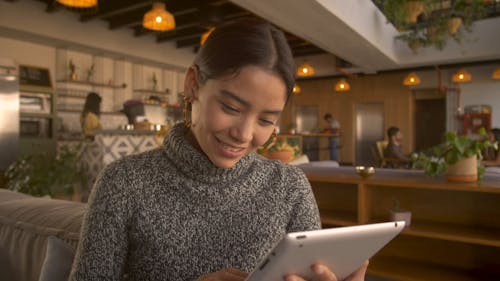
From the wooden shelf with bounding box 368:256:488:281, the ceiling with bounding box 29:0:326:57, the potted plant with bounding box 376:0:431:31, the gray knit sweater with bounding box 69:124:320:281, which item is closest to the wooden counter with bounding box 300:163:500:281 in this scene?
the wooden shelf with bounding box 368:256:488:281

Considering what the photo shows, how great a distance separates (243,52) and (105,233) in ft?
1.65

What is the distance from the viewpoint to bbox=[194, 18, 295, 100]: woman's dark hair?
0.87 m

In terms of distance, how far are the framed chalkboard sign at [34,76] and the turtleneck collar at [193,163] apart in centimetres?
728

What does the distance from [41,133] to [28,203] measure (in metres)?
6.46

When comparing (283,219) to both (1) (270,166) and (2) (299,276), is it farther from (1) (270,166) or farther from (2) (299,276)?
(2) (299,276)

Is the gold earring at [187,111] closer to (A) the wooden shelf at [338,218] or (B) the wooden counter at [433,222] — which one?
(B) the wooden counter at [433,222]

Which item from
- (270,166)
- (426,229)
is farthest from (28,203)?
(426,229)

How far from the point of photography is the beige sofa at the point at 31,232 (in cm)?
135

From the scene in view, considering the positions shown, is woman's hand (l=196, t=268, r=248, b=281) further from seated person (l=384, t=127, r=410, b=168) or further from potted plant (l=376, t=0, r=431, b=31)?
seated person (l=384, t=127, r=410, b=168)

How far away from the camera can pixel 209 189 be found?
100 cm

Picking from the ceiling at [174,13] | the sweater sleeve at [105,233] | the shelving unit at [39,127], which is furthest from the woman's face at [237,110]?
the shelving unit at [39,127]

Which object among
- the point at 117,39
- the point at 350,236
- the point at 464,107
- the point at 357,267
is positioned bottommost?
the point at 357,267

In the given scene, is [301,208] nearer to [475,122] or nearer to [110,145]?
[110,145]

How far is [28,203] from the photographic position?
1.61 metres
